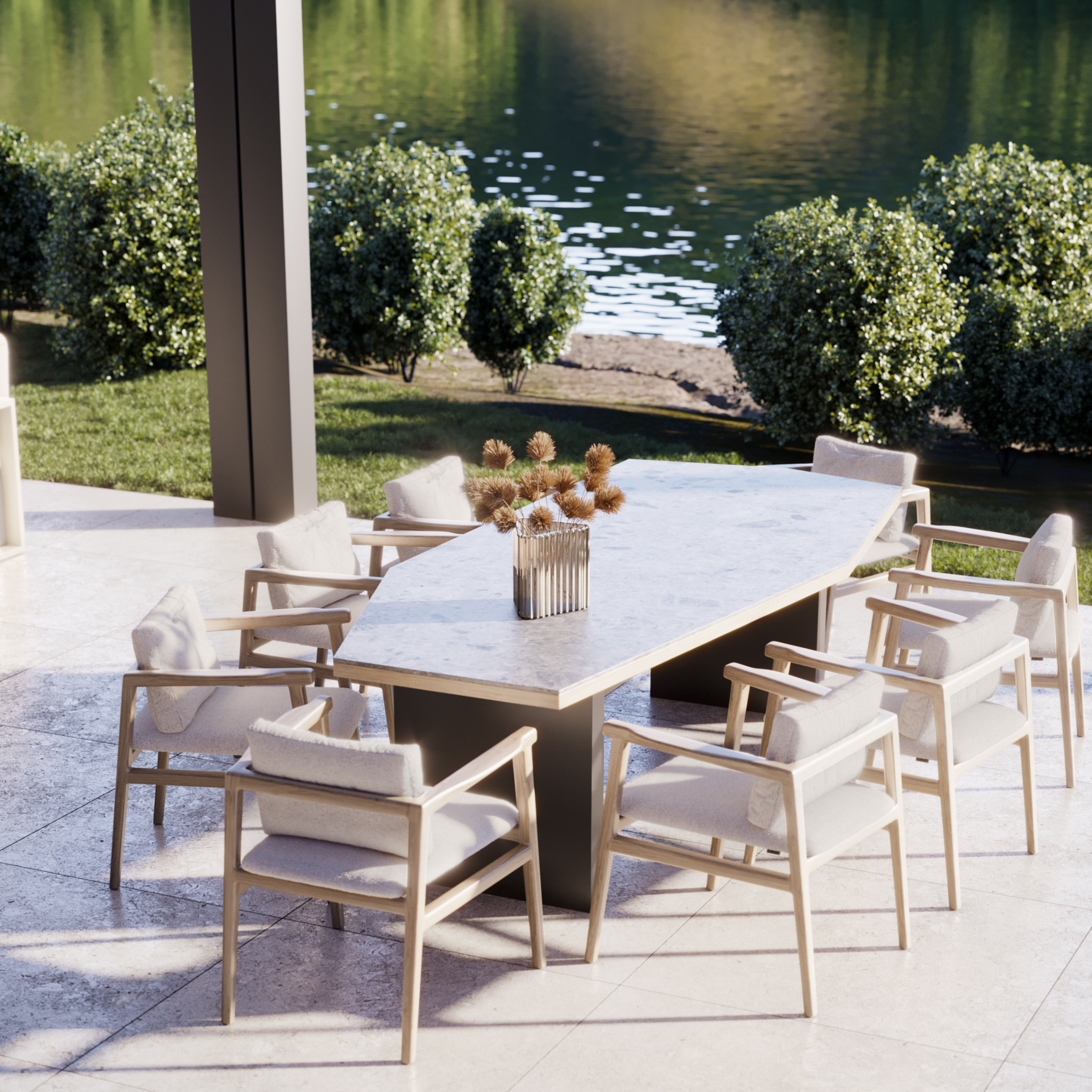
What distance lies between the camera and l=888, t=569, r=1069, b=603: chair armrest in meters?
4.65

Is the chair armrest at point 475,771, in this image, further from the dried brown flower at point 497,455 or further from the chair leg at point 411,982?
the dried brown flower at point 497,455

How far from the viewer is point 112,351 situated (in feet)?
38.5

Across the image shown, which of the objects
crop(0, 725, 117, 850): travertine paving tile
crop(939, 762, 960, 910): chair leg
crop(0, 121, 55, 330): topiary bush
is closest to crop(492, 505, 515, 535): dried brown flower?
crop(939, 762, 960, 910): chair leg

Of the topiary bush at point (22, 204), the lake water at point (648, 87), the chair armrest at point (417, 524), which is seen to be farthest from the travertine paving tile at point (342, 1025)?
the lake water at point (648, 87)

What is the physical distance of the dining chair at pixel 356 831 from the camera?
3.12 m

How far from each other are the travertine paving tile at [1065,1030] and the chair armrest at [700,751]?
839 millimetres

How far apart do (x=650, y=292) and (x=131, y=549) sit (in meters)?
12.6

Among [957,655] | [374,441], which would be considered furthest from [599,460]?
[374,441]

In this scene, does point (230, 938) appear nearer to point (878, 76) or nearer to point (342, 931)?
point (342, 931)

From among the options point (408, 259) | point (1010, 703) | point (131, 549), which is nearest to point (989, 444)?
point (408, 259)

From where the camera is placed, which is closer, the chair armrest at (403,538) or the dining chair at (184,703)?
the dining chair at (184,703)

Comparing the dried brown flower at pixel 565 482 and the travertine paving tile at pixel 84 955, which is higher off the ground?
the dried brown flower at pixel 565 482

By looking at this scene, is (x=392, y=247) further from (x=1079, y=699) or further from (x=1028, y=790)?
(x=1028, y=790)

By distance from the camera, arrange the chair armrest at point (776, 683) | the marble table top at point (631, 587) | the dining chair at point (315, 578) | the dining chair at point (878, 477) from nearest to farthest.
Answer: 1. the marble table top at point (631, 587)
2. the chair armrest at point (776, 683)
3. the dining chair at point (315, 578)
4. the dining chair at point (878, 477)
